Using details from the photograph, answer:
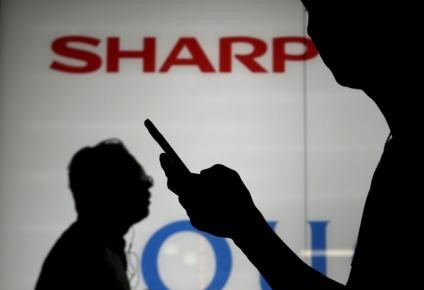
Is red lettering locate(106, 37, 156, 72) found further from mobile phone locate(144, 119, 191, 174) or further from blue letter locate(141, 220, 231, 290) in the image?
mobile phone locate(144, 119, 191, 174)

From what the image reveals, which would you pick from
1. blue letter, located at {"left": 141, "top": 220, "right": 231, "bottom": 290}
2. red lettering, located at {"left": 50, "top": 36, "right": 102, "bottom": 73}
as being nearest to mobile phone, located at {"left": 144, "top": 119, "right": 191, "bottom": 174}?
blue letter, located at {"left": 141, "top": 220, "right": 231, "bottom": 290}

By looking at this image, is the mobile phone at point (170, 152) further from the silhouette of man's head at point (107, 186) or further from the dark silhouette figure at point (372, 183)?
the silhouette of man's head at point (107, 186)

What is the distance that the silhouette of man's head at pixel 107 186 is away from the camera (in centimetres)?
230

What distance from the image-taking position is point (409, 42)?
699mm

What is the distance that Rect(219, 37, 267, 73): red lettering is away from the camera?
330cm

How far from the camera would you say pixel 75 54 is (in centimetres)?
332

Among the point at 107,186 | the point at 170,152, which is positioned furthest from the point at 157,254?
the point at 170,152

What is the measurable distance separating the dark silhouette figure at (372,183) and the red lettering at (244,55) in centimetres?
253

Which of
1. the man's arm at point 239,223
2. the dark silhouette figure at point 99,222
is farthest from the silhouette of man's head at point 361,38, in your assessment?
the dark silhouette figure at point 99,222

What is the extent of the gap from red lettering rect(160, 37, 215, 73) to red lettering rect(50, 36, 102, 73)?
423 millimetres

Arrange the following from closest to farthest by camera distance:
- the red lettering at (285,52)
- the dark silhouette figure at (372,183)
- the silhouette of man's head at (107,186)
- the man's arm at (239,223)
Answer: the dark silhouette figure at (372,183)
the man's arm at (239,223)
the silhouette of man's head at (107,186)
the red lettering at (285,52)

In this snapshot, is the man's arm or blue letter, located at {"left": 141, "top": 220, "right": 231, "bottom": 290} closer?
the man's arm

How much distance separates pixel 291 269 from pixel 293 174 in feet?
8.07

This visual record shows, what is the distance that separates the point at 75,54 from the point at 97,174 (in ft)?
3.99
